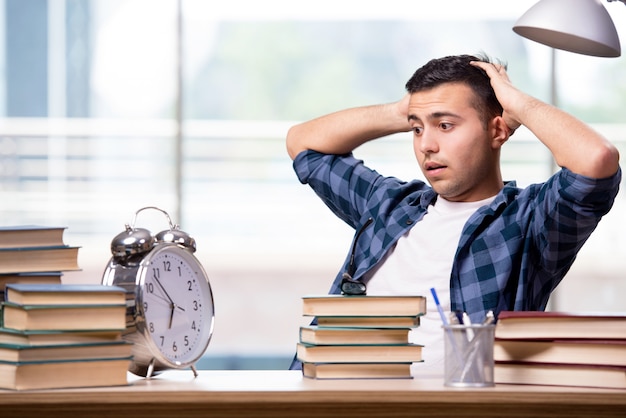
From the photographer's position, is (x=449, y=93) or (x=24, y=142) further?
(x=24, y=142)

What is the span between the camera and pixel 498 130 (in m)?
2.36

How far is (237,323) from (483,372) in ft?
16.6

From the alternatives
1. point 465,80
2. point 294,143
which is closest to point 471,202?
point 465,80

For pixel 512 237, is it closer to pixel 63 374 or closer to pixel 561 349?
pixel 561 349

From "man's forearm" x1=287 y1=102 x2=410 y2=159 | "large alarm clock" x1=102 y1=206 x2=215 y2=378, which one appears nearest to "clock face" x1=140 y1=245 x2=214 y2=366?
"large alarm clock" x1=102 y1=206 x2=215 y2=378

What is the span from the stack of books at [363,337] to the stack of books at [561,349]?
0.14 m

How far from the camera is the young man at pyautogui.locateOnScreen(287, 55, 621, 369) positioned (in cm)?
204

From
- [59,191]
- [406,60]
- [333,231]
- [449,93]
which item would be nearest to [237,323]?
[333,231]

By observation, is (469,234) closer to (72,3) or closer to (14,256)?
(14,256)

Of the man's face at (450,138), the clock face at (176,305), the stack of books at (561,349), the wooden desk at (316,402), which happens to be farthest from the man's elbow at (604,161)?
the clock face at (176,305)

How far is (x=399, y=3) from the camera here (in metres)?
5.41

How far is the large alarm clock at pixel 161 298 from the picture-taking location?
1.60 metres

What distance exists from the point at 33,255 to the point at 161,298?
23cm

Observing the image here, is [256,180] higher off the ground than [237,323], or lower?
higher
